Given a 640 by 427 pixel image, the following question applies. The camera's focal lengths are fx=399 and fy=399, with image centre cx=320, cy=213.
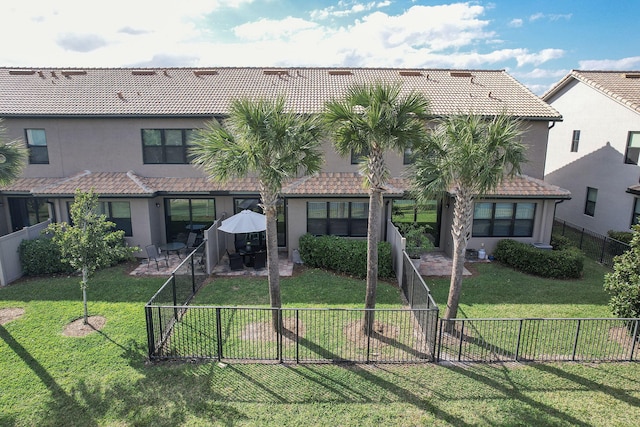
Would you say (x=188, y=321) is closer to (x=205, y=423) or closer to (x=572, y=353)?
(x=205, y=423)

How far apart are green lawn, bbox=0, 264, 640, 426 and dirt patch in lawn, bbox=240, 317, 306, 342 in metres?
1.11

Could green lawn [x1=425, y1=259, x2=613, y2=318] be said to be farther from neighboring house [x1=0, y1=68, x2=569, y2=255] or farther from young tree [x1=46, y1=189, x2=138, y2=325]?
young tree [x1=46, y1=189, x2=138, y2=325]

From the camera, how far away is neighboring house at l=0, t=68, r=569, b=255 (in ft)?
51.4

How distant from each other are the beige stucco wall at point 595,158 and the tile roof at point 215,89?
396 centimetres

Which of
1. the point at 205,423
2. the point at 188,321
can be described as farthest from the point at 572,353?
the point at 188,321

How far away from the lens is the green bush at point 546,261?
13961mm

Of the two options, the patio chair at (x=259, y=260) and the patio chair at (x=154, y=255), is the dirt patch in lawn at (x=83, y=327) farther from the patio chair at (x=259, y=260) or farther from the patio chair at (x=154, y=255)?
the patio chair at (x=259, y=260)

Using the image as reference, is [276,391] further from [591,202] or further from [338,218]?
[591,202]

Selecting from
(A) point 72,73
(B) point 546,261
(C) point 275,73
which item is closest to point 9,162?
(A) point 72,73

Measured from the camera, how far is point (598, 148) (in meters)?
19.3

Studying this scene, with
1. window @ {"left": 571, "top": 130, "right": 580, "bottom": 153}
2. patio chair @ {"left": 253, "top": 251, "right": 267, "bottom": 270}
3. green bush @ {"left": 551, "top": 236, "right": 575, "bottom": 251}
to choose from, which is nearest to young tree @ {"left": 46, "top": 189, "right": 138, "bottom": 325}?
patio chair @ {"left": 253, "top": 251, "right": 267, "bottom": 270}

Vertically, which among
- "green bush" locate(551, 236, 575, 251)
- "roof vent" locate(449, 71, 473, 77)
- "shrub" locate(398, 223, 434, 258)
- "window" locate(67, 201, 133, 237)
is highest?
"roof vent" locate(449, 71, 473, 77)

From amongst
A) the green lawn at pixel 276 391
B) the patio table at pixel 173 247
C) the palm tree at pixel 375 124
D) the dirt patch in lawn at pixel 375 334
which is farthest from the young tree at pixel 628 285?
the patio table at pixel 173 247

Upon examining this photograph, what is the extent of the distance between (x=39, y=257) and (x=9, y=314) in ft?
10.9
